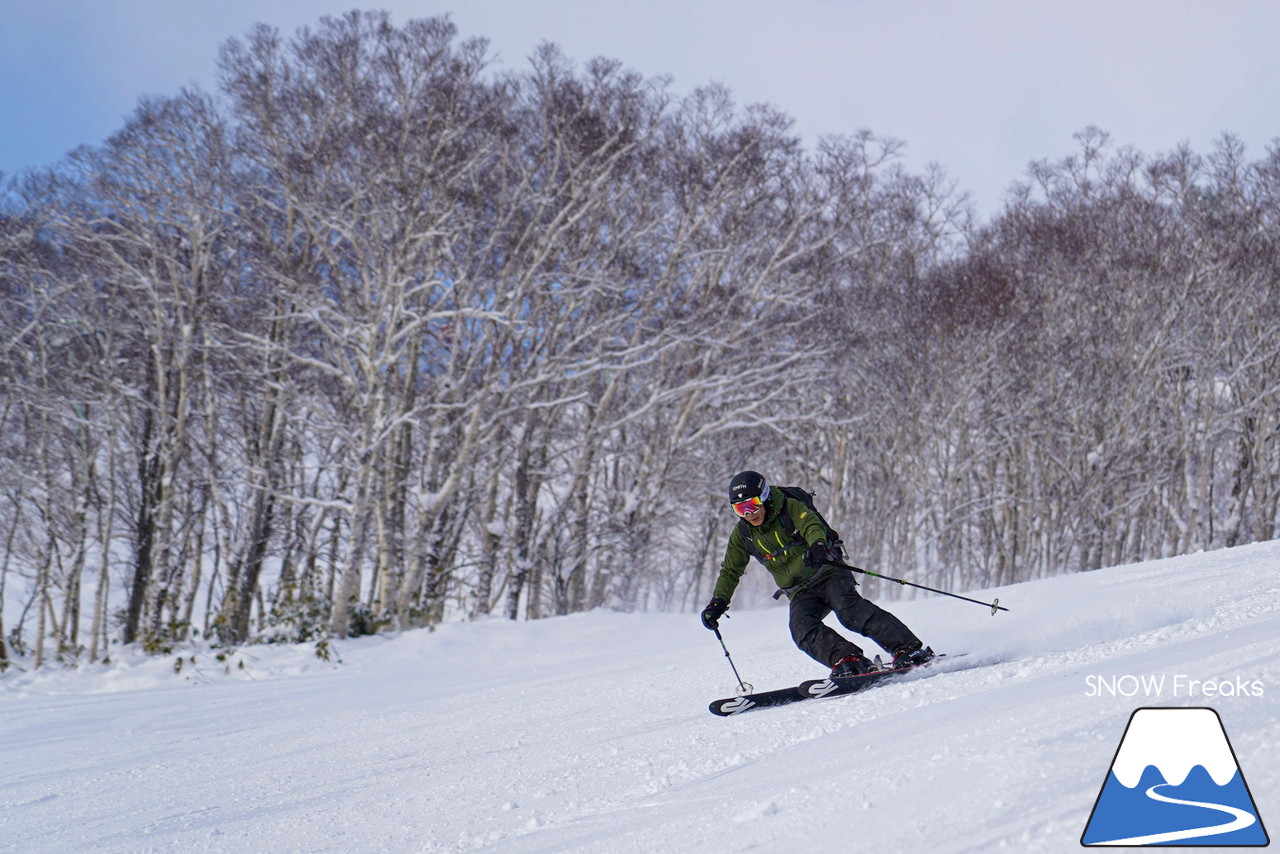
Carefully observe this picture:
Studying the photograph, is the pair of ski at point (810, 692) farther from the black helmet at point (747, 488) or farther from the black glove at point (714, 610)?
the black helmet at point (747, 488)

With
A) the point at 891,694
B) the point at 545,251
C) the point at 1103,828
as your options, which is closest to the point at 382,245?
the point at 545,251

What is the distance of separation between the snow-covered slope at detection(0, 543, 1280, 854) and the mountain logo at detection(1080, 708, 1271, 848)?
0.17 ft

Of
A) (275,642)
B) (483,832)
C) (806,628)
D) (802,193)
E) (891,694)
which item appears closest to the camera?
(483,832)

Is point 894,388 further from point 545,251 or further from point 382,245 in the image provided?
point 382,245

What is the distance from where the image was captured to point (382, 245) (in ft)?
41.8

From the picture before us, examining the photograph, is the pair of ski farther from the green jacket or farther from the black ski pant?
the green jacket

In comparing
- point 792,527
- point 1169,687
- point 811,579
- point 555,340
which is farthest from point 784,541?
point 555,340

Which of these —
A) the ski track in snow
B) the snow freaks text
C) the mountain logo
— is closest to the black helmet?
the snow freaks text

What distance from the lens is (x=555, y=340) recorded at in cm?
1634

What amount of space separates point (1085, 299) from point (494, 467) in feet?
47.1

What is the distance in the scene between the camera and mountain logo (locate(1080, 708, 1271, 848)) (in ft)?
7.72

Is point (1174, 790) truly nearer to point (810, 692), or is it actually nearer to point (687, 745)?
point (687, 745)

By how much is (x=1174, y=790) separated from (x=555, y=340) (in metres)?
14.3

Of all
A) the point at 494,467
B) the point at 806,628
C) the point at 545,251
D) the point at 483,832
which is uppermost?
the point at 545,251
